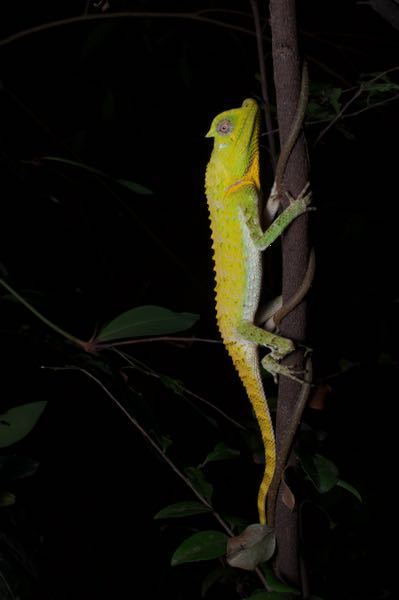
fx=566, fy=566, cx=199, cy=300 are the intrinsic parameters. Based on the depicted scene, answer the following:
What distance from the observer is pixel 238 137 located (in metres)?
1.29

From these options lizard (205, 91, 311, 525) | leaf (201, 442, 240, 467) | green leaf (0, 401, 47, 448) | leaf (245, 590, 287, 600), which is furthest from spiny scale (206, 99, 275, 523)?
green leaf (0, 401, 47, 448)

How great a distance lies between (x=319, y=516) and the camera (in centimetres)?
137

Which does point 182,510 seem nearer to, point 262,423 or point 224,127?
point 262,423

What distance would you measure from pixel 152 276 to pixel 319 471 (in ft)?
4.80

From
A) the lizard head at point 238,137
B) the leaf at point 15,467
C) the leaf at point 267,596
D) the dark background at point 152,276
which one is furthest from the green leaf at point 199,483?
the lizard head at point 238,137

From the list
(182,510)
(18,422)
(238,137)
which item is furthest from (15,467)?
(238,137)

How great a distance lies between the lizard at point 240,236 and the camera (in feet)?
4.18

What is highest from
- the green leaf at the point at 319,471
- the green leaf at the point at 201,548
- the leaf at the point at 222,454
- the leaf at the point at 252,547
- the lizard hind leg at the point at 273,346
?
the lizard hind leg at the point at 273,346

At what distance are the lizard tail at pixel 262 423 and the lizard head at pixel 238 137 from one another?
18.5 inches

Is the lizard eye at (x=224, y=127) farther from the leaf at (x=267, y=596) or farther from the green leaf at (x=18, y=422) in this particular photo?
the leaf at (x=267, y=596)

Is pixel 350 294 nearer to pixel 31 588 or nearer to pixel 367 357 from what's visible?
pixel 367 357

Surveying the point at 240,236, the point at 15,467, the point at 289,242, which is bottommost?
the point at 15,467

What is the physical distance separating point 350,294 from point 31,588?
1310mm

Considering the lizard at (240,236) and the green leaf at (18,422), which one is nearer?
the green leaf at (18,422)
